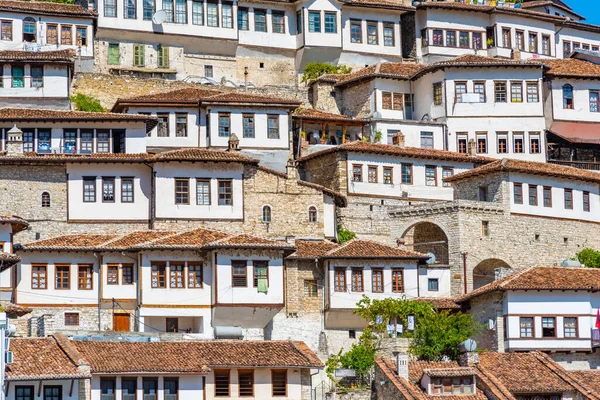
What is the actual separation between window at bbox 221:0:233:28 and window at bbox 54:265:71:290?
2967 centimetres

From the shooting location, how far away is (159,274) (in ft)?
204

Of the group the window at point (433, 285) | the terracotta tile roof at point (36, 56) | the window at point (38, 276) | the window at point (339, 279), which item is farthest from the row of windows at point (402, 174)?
the window at point (38, 276)

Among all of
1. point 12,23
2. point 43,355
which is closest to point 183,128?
point 12,23

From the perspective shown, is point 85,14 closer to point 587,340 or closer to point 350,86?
point 350,86

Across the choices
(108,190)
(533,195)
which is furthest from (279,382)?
(533,195)

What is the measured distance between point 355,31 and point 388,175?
18855 mm

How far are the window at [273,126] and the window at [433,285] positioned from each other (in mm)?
13184

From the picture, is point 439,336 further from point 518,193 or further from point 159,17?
point 159,17

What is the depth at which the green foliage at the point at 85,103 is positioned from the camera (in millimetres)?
78562

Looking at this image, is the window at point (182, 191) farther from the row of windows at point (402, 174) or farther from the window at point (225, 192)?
the row of windows at point (402, 174)

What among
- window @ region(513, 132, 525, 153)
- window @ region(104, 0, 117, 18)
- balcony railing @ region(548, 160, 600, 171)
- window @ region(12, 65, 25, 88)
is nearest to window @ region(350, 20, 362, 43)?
window @ region(513, 132, 525, 153)

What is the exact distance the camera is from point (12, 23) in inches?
3297

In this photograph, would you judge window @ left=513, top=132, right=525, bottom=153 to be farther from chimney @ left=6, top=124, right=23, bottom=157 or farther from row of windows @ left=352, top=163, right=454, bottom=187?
chimney @ left=6, top=124, right=23, bottom=157

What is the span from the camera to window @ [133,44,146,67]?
86.6 meters
